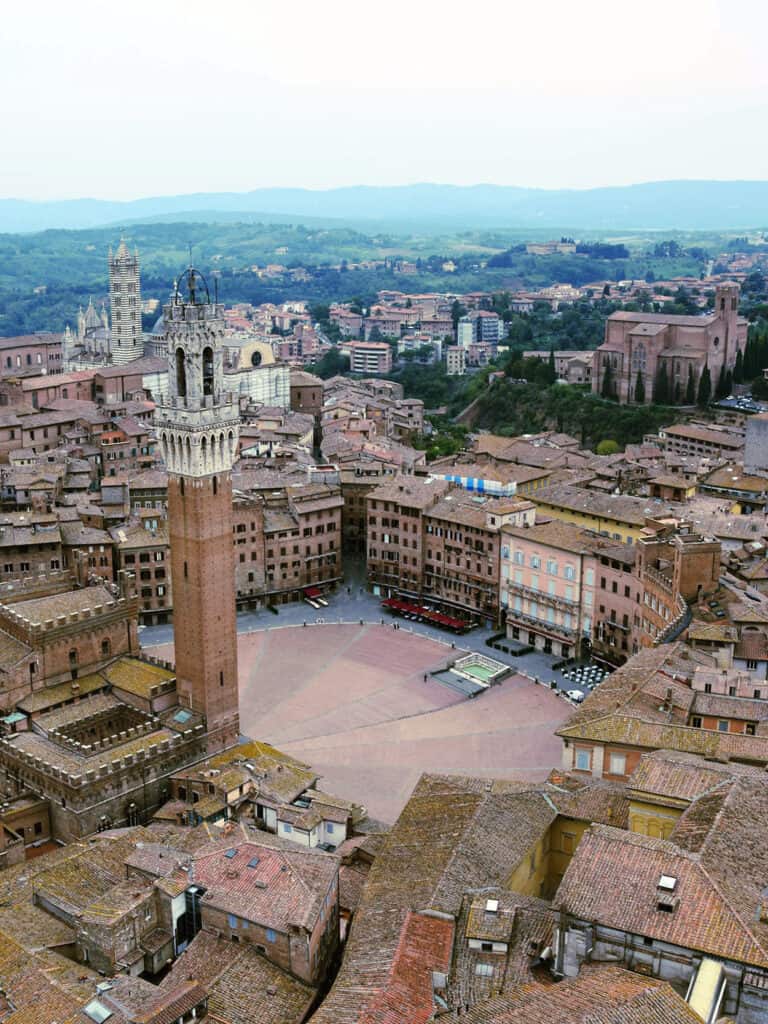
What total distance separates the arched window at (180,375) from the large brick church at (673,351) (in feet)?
265

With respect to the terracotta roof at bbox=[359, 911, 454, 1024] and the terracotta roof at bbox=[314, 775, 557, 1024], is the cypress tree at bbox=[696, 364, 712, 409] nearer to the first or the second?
the terracotta roof at bbox=[314, 775, 557, 1024]

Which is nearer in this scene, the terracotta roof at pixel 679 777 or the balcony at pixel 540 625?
the terracotta roof at pixel 679 777

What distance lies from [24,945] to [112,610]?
→ 2252 cm

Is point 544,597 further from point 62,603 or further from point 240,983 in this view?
point 240,983

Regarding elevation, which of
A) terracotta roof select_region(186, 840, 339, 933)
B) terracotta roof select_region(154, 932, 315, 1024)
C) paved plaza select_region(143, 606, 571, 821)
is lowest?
paved plaza select_region(143, 606, 571, 821)

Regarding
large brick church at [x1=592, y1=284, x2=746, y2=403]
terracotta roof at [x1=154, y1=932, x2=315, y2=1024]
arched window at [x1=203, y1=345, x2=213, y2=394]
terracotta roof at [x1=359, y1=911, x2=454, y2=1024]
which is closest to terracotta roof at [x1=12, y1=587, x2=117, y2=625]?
arched window at [x1=203, y1=345, x2=213, y2=394]

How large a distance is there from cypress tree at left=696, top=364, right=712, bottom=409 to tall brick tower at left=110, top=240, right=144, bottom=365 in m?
74.2

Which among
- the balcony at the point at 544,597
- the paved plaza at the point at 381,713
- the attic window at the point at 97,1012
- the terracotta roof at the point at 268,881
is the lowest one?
the paved plaza at the point at 381,713

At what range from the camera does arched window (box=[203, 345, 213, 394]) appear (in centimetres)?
5047

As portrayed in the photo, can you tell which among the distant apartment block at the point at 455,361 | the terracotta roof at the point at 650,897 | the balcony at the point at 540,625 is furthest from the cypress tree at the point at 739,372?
the terracotta roof at the point at 650,897

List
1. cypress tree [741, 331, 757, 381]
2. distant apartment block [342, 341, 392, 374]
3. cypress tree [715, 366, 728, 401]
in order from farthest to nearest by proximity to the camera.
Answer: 1. distant apartment block [342, 341, 392, 374]
2. cypress tree [715, 366, 728, 401]
3. cypress tree [741, 331, 757, 381]

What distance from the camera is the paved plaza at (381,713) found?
5419 centimetres

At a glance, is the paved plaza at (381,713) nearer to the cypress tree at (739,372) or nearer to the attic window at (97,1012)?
the attic window at (97,1012)

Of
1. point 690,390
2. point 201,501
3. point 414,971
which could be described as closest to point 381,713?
point 201,501
